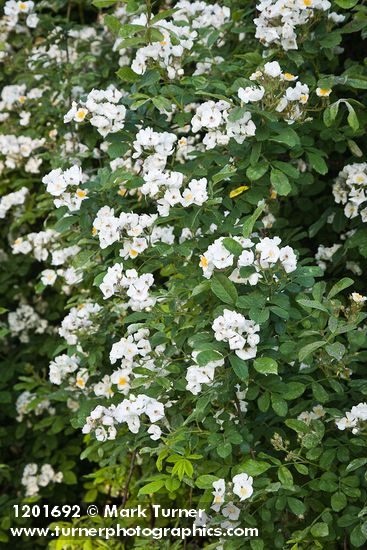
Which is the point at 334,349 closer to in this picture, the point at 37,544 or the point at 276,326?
the point at 276,326

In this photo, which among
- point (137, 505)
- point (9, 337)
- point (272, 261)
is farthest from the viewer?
point (9, 337)

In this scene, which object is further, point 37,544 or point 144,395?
point 37,544

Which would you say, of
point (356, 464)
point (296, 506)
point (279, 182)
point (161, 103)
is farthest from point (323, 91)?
point (296, 506)

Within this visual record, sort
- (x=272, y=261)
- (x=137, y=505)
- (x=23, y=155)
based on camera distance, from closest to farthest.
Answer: (x=272, y=261) < (x=137, y=505) < (x=23, y=155)

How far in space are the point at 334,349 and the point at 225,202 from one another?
1.89ft

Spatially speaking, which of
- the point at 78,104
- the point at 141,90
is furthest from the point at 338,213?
the point at 78,104

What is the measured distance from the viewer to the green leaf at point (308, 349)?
2.02m

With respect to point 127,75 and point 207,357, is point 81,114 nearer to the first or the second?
point 127,75

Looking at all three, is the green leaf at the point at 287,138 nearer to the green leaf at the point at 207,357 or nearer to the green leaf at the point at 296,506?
the green leaf at the point at 207,357

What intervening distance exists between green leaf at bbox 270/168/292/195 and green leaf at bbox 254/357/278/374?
1.59ft

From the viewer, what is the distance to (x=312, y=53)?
2586 mm

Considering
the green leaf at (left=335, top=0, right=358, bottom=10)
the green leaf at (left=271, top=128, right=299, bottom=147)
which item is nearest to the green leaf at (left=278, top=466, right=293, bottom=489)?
the green leaf at (left=271, top=128, right=299, bottom=147)

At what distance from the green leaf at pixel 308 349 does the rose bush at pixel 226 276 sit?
0.05 ft

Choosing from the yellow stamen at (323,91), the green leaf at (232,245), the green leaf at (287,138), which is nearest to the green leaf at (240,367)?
the green leaf at (232,245)
